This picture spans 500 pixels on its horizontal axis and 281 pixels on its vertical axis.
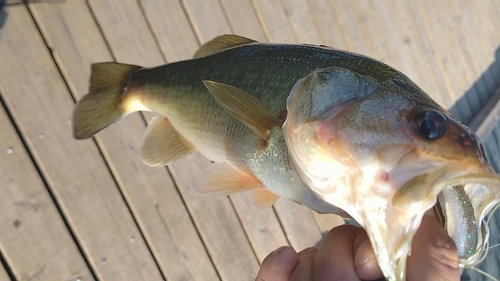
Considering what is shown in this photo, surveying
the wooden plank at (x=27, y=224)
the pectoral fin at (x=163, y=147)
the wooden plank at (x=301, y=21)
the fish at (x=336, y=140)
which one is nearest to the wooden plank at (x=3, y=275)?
the wooden plank at (x=27, y=224)

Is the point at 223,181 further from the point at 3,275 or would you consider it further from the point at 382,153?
the point at 3,275

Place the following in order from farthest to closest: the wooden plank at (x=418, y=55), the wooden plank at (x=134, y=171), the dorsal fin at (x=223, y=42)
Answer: the wooden plank at (x=418, y=55) → the wooden plank at (x=134, y=171) → the dorsal fin at (x=223, y=42)

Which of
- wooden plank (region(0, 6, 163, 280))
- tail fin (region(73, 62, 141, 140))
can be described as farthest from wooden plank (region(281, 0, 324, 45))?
tail fin (region(73, 62, 141, 140))

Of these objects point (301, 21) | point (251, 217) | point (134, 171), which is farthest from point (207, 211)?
point (301, 21)

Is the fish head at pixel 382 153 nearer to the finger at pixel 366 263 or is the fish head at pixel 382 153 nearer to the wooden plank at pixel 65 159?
the finger at pixel 366 263

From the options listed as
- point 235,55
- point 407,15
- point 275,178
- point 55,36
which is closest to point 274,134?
point 275,178
